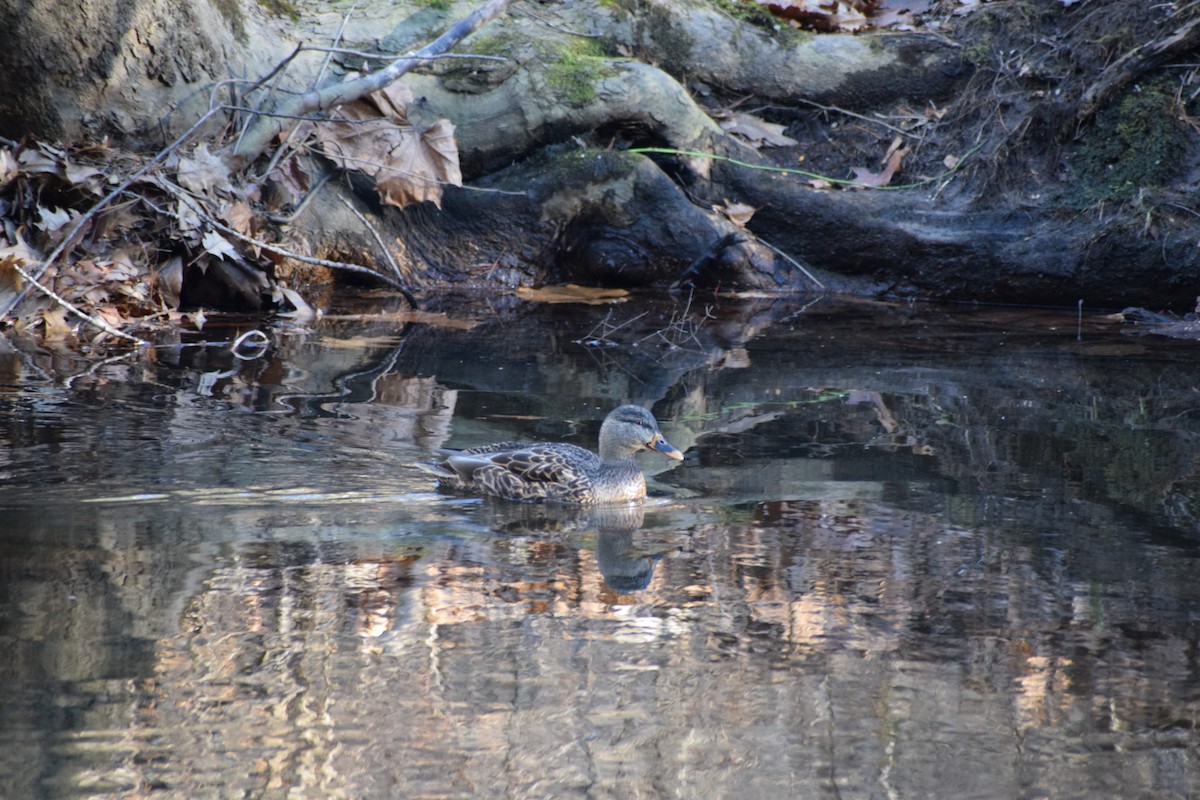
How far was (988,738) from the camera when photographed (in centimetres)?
331

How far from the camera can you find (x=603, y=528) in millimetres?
5242

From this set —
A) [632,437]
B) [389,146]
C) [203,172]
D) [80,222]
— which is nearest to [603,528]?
[632,437]

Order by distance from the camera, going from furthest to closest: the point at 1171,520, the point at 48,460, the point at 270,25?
the point at 270,25
the point at 48,460
the point at 1171,520

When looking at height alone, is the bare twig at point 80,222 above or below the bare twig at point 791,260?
below

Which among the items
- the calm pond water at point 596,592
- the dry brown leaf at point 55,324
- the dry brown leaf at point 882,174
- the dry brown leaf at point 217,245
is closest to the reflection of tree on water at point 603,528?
the calm pond water at point 596,592

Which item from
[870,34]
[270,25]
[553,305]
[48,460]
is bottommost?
[48,460]

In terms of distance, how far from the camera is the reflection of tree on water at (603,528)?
178 inches

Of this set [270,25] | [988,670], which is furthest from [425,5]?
[988,670]

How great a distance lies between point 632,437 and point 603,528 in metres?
0.71

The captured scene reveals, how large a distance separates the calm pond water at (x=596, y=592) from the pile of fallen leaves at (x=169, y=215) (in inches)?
40.2

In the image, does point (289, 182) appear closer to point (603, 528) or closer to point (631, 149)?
point (631, 149)

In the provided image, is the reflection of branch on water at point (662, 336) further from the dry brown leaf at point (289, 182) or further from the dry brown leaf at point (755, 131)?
the dry brown leaf at point (755, 131)

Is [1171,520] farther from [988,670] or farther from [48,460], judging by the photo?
[48,460]

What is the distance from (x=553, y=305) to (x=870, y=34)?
453 cm
